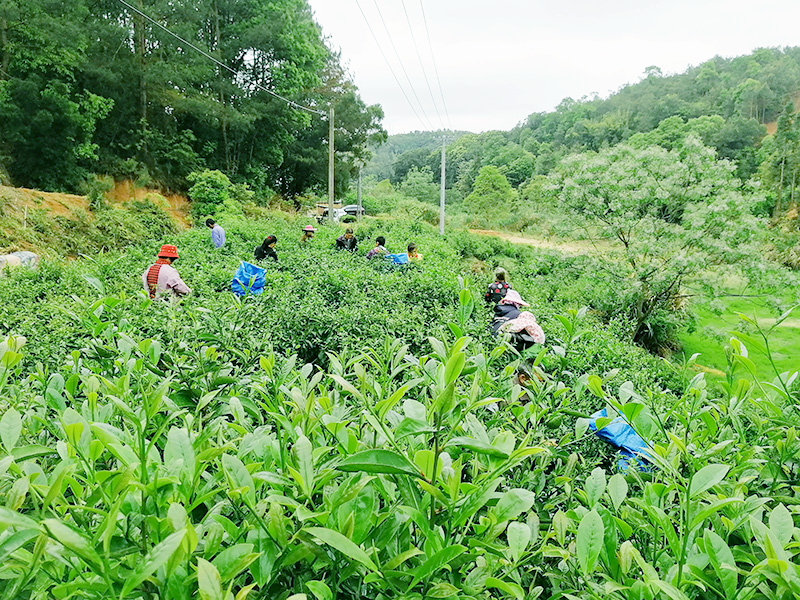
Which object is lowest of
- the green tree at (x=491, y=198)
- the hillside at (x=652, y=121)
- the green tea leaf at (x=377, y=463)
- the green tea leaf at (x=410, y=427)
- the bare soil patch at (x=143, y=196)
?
the green tea leaf at (x=377, y=463)

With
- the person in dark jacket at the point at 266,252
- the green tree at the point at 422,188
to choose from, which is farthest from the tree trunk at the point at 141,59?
the green tree at the point at 422,188

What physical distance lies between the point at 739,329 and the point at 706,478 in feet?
37.5

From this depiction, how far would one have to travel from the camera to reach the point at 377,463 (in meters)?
0.71

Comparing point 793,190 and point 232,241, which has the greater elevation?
point 793,190

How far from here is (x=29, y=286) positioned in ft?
18.1

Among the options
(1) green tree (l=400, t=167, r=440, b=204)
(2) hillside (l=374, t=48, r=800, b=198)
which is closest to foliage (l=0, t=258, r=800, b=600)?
(2) hillside (l=374, t=48, r=800, b=198)

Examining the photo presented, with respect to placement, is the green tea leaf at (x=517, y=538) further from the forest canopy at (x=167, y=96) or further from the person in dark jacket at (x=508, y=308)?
the forest canopy at (x=167, y=96)

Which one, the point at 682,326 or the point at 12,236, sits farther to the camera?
the point at 682,326

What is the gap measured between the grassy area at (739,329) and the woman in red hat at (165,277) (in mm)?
9876

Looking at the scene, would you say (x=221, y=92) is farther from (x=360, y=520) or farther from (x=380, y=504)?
(x=360, y=520)

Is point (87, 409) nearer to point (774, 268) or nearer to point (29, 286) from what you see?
point (29, 286)

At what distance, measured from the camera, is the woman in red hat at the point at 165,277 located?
17.4 feet

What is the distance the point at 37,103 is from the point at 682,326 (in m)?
19.3

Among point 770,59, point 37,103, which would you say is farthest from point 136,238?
point 770,59
